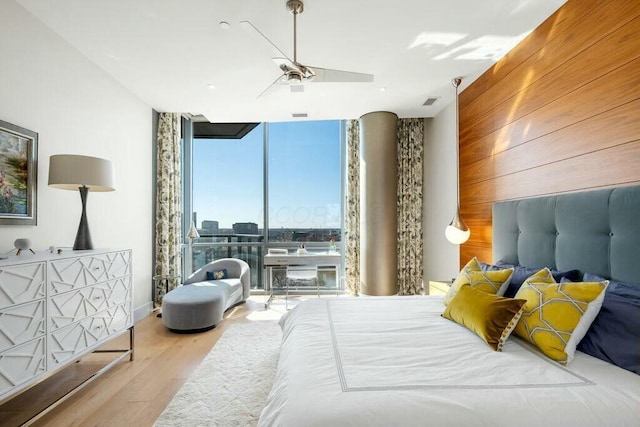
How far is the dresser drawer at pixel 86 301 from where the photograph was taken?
1.85 m

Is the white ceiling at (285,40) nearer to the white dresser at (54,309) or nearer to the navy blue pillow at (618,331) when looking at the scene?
the white dresser at (54,309)

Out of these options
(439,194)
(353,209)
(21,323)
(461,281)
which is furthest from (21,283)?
(439,194)

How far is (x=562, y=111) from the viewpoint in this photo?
2025 mm

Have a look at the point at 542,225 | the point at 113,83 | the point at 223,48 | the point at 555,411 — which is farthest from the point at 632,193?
the point at 113,83

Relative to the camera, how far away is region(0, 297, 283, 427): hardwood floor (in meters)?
1.82

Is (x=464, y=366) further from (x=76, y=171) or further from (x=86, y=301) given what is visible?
(x=76, y=171)

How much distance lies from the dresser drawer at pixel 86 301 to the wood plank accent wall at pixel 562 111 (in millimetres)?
3350

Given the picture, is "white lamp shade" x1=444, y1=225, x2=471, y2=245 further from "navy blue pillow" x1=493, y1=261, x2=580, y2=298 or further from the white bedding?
the white bedding

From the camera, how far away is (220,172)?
4.88 metres

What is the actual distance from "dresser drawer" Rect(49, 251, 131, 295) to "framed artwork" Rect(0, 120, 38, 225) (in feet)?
1.94

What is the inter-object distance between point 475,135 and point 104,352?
4207 millimetres

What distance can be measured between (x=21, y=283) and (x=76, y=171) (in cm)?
95

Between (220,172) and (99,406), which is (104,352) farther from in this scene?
(220,172)

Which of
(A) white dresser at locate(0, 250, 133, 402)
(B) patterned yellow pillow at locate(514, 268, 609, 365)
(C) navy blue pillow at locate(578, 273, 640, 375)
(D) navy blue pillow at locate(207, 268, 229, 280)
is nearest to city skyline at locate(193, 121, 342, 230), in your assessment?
(D) navy blue pillow at locate(207, 268, 229, 280)
